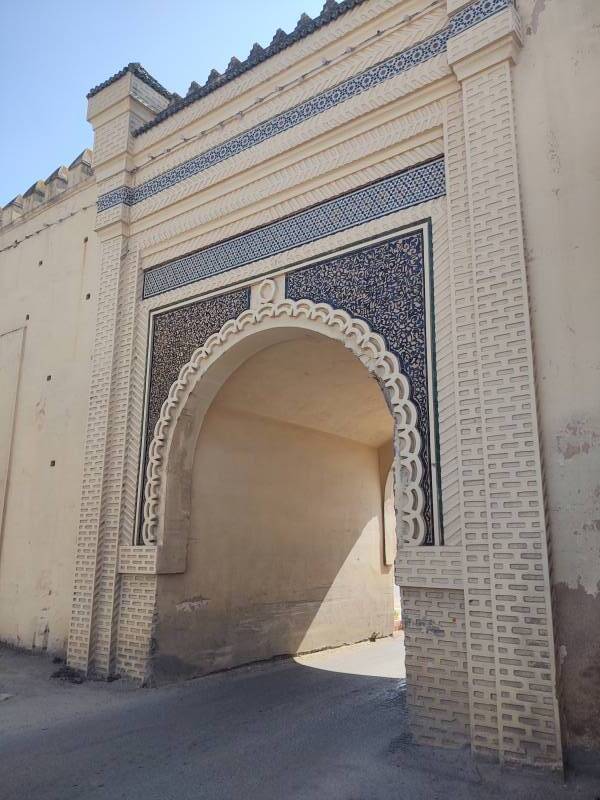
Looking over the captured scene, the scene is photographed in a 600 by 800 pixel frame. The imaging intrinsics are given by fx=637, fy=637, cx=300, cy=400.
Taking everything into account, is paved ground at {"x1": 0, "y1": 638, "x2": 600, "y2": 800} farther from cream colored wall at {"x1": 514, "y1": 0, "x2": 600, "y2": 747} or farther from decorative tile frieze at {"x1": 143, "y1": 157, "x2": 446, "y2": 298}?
decorative tile frieze at {"x1": 143, "y1": 157, "x2": 446, "y2": 298}

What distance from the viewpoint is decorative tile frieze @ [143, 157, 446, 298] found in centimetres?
373

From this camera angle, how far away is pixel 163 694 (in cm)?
418

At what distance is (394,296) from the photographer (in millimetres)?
3664

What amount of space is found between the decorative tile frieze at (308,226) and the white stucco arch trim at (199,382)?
0.46m

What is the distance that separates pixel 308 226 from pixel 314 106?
2.78ft

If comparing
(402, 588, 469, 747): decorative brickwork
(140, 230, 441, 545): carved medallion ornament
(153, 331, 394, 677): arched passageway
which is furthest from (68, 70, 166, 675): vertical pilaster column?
(402, 588, 469, 747): decorative brickwork

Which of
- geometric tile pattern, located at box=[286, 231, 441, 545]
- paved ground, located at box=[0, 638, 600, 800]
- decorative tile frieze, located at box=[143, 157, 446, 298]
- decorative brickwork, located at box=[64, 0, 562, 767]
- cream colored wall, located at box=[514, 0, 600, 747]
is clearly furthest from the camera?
decorative tile frieze, located at box=[143, 157, 446, 298]

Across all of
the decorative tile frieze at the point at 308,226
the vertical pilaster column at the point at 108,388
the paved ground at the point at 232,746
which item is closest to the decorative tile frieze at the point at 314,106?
the vertical pilaster column at the point at 108,388

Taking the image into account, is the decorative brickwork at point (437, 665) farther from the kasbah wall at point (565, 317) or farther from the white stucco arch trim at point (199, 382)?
the white stucco arch trim at point (199, 382)

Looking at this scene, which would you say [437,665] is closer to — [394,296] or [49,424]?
[394,296]

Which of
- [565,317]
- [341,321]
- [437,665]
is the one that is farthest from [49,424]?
[565,317]

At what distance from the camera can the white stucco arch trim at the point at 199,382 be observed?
393cm

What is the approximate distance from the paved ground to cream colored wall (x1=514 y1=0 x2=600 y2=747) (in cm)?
A: 60

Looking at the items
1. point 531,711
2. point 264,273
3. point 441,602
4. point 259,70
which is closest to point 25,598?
point 264,273
